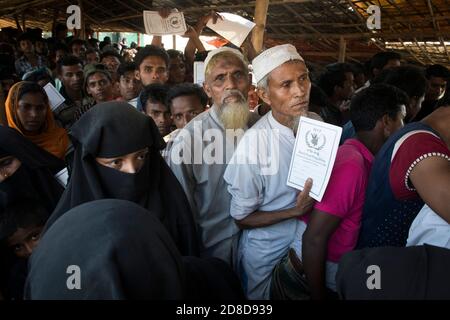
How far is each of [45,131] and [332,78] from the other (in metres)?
2.97

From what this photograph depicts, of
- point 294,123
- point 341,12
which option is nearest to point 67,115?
point 294,123

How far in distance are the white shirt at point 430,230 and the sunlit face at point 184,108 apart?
1.81 metres

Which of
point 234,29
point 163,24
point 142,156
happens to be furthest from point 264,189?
point 163,24

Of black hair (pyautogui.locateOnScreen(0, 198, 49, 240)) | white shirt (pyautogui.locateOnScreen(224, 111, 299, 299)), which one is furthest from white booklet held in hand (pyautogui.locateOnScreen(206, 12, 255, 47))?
A: black hair (pyautogui.locateOnScreen(0, 198, 49, 240))

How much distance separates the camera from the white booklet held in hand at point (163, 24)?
430cm

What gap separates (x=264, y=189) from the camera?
190 centimetres

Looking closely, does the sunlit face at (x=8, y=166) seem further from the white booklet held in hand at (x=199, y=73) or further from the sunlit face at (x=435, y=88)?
the sunlit face at (x=435, y=88)

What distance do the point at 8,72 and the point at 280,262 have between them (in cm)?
425

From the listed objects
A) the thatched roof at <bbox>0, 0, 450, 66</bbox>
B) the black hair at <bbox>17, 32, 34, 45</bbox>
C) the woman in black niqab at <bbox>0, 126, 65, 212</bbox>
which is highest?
the thatched roof at <bbox>0, 0, 450, 66</bbox>

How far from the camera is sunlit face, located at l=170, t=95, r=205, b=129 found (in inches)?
110

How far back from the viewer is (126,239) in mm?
909

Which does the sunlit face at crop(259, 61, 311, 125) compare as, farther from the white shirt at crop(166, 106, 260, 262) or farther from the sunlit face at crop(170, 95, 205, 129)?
the sunlit face at crop(170, 95, 205, 129)

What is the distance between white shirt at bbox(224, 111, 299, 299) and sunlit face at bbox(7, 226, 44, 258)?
973mm
